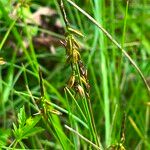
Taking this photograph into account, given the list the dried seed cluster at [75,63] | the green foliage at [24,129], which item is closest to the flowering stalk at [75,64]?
the dried seed cluster at [75,63]

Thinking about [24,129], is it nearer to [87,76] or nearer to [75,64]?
[75,64]

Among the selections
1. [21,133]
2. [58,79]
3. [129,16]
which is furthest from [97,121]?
[21,133]

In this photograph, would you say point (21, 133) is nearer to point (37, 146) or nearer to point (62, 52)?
point (37, 146)

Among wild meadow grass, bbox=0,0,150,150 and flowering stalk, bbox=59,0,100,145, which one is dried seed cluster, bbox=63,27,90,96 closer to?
flowering stalk, bbox=59,0,100,145

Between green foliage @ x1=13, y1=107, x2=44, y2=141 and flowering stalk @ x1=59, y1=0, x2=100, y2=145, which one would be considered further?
green foliage @ x1=13, y1=107, x2=44, y2=141

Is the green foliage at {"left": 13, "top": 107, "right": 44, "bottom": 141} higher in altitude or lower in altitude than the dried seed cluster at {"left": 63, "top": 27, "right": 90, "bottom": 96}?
lower

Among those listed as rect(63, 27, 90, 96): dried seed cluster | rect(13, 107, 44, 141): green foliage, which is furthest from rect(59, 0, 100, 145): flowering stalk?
rect(13, 107, 44, 141): green foliage

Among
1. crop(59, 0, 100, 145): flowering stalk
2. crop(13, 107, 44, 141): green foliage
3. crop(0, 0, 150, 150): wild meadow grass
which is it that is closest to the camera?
crop(59, 0, 100, 145): flowering stalk

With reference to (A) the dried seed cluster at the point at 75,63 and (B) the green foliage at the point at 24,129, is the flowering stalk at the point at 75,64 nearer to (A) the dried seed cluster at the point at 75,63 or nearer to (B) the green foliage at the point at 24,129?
(A) the dried seed cluster at the point at 75,63

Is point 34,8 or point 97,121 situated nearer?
point 97,121

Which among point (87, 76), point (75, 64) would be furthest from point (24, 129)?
point (87, 76)

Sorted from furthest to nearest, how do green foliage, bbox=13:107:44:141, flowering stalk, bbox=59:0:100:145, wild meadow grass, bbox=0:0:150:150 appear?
wild meadow grass, bbox=0:0:150:150 < green foliage, bbox=13:107:44:141 < flowering stalk, bbox=59:0:100:145
